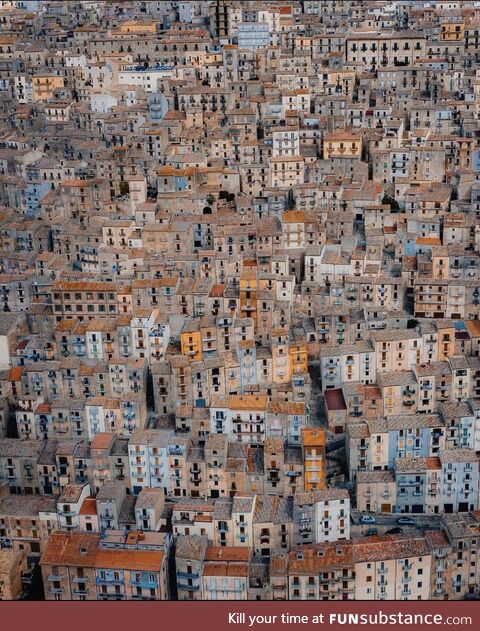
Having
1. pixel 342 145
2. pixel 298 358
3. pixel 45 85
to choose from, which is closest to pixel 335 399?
pixel 298 358

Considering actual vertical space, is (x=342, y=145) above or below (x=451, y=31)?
below

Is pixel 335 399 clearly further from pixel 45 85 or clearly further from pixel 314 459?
pixel 45 85

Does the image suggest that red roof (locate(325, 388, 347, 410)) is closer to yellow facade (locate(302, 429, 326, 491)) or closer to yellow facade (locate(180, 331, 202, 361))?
yellow facade (locate(302, 429, 326, 491))

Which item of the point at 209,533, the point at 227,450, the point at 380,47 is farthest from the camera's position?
the point at 380,47

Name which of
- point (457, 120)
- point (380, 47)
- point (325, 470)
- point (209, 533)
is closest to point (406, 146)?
point (457, 120)

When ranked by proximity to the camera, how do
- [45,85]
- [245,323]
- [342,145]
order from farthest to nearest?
[45,85]
[342,145]
[245,323]

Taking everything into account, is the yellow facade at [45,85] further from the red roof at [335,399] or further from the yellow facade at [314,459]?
the yellow facade at [314,459]

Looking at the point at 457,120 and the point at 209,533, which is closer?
the point at 209,533

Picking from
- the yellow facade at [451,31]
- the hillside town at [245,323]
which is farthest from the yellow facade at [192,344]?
the yellow facade at [451,31]

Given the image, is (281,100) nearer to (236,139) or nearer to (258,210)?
(236,139)
